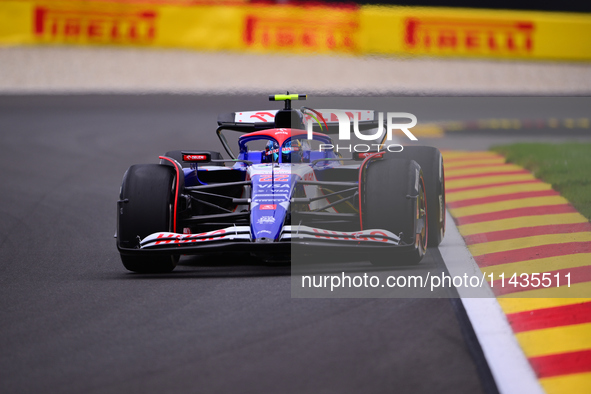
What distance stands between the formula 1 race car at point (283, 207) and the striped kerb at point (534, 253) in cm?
64

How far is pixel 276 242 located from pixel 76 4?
1795 centimetres

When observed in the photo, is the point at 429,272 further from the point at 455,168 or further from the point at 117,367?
the point at 455,168

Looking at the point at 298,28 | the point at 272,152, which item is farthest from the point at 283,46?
the point at 272,152

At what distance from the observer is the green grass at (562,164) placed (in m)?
9.26

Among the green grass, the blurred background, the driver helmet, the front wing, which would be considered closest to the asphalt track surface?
the front wing

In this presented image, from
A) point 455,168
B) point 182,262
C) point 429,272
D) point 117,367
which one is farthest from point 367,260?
point 455,168

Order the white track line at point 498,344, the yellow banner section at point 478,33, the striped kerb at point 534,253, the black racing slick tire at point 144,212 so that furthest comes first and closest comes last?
the yellow banner section at point 478,33, the black racing slick tire at point 144,212, the striped kerb at point 534,253, the white track line at point 498,344

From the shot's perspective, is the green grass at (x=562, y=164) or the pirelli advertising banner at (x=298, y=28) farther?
the pirelli advertising banner at (x=298, y=28)

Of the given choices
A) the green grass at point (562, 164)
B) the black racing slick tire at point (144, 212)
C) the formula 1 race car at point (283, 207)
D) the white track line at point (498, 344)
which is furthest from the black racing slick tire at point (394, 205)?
the green grass at point (562, 164)

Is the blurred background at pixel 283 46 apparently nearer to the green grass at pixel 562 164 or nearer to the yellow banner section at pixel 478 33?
the yellow banner section at pixel 478 33

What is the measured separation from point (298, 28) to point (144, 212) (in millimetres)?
16321

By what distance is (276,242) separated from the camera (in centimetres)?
605

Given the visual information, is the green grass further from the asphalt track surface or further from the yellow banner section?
the yellow banner section

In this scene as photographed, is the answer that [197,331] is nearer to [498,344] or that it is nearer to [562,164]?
[498,344]
